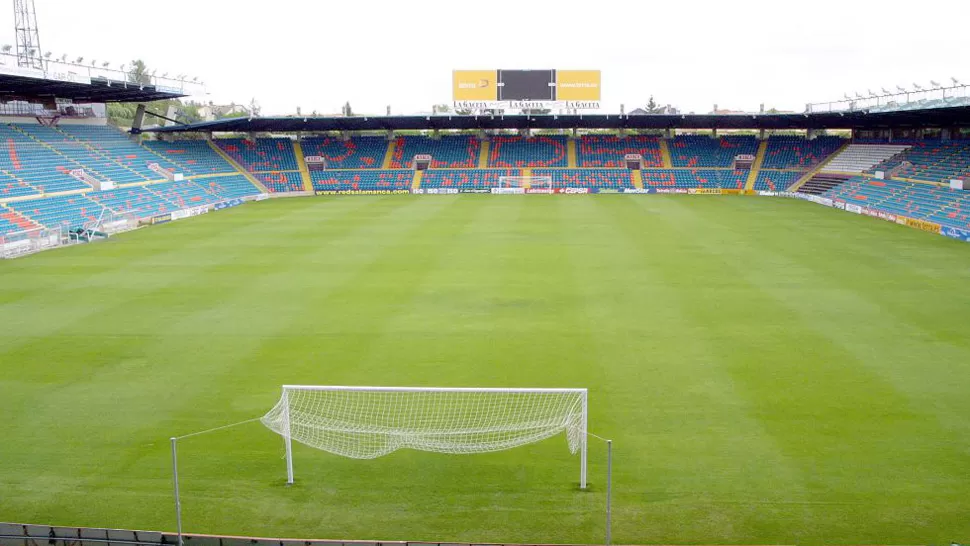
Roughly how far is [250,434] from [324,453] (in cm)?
157

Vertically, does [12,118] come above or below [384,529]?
above

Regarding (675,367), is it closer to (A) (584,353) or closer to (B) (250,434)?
(A) (584,353)

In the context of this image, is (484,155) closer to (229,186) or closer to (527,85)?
(527,85)

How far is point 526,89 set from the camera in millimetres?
57219

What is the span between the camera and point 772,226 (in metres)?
37.6

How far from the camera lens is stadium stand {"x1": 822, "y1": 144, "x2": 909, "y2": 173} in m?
52.5

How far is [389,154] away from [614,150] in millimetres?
19705

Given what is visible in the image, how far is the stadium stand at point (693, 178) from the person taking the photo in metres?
58.9

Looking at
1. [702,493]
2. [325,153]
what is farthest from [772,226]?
[325,153]

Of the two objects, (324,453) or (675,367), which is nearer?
(324,453)

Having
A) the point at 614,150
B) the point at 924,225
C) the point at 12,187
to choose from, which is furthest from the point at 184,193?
the point at 924,225

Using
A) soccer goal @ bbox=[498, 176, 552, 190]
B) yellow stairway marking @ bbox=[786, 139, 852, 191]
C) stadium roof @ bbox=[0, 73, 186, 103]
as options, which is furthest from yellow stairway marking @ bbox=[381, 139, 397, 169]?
yellow stairway marking @ bbox=[786, 139, 852, 191]

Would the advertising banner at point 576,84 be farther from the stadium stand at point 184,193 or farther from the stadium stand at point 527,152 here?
the stadium stand at point 184,193

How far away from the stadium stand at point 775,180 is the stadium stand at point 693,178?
1234 millimetres
